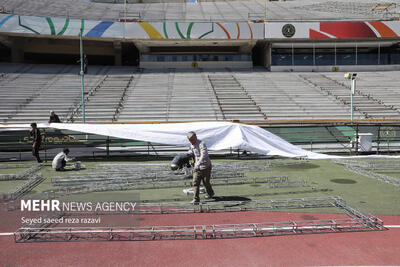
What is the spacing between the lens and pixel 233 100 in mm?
24781

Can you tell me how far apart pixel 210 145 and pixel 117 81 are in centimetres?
1958

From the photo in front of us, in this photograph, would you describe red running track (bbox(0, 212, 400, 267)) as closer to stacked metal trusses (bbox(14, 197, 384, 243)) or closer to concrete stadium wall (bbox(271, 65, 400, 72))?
stacked metal trusses (bbox(14, 197, 384, 243))

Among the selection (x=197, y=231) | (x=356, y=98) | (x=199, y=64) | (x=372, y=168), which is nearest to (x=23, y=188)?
(x=197, y=231)

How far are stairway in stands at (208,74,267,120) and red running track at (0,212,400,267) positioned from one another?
54.2 ft

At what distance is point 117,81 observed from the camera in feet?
96.0

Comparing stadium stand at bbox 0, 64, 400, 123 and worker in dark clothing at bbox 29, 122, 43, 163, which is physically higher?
stadium stand at bbox 0, 64, 400, 123

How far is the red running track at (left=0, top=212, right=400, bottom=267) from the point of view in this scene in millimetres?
4453

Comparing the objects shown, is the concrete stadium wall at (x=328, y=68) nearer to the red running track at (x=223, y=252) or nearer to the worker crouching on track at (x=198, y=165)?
the worker crouching on track at (x=198, y=165)

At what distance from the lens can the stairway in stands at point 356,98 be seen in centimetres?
2183

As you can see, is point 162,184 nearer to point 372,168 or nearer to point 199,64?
point 372,168

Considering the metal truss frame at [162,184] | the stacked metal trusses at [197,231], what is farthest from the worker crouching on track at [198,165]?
the metal truss frame at [162,184]

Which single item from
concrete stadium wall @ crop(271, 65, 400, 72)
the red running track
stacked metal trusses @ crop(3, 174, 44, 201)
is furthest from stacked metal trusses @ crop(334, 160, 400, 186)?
concrete stadium wall @ crop(271, 65, 400, 72)

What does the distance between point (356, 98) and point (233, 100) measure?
10.4 m

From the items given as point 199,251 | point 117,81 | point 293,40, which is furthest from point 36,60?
point 199,251
